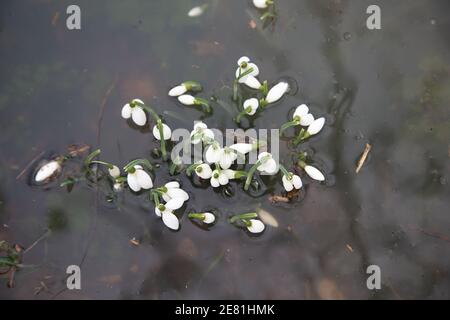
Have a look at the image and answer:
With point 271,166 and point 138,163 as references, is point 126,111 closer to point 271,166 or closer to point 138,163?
point 138,163

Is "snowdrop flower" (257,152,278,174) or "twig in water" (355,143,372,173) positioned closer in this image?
"snowdrop flower" (257,152,278,174)

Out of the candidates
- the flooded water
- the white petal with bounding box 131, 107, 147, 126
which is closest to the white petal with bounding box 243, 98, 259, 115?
the flooded water

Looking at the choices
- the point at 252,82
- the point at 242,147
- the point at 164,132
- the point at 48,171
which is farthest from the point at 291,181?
the point at 48,171

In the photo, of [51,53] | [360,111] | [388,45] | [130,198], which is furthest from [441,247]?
[51,53]

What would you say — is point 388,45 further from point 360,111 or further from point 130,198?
point 130,198

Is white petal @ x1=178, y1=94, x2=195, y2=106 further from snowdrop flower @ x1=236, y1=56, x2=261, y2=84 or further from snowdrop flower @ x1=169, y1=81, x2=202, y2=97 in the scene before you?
snowdrop flower @ x1=236, y1=56, x2=261, y2=84

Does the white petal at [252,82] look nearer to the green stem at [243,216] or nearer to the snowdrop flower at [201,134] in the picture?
the snowdrop flower at [201,134]
